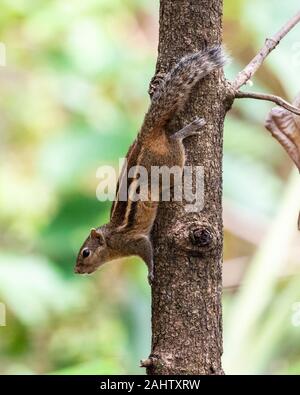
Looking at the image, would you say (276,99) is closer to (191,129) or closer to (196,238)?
(191,129)

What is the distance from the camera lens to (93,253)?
2.84 meters

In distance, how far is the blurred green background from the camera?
358 cm

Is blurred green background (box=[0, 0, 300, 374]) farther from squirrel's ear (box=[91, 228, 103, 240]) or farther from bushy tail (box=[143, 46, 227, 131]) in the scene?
bushy tail (box=[143, 46, 227, 131])

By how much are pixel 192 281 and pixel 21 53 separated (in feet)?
8.12

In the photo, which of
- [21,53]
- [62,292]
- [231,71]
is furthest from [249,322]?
[21,53]

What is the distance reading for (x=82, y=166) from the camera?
3752 mm

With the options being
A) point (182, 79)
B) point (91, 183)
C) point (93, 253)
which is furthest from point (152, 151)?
point (91, 183)

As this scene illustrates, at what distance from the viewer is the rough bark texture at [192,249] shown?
6.20 ft

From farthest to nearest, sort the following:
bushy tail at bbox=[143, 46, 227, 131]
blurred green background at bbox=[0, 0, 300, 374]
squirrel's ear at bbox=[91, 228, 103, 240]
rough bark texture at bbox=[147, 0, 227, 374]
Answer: blurred green background at bbox=[0, 0, 300, 374] → squirrel's ear at bbox=[91, 228, 103, 240] → bushy tail at bbox=[143, 46, 227, 131] → rough bark texture at bbox=[147, 0, 227, 374]

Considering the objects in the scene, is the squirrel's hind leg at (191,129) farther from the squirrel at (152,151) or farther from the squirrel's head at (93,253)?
the squirrel's head at (93,253)

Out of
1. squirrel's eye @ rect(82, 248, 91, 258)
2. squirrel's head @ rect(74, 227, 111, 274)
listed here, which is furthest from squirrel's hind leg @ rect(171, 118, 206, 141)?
squirrel's eye @ rect(82, 248, 91, 258)

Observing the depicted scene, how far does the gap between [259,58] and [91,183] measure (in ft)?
7.32

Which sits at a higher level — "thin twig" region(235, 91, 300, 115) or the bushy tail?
the bushy tail
